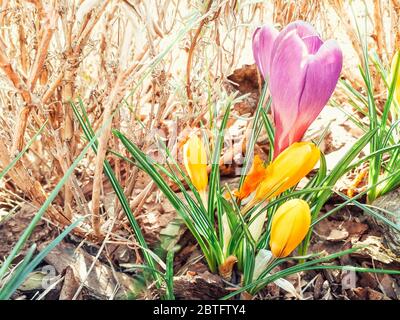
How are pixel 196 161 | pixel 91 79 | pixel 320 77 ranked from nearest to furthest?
pixel 320 77, pixel 196 161, pixel 91 79

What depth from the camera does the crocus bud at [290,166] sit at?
903 mm

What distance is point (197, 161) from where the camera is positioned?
1001 millimetres

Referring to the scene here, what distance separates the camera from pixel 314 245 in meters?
1.20

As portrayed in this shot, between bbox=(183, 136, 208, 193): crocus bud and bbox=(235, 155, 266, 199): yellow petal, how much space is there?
0.08m

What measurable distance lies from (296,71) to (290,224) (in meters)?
0.24

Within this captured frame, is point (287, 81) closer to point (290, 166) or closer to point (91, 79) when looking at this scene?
point (290, 166)

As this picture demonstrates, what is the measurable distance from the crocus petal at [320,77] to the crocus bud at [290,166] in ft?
0.19

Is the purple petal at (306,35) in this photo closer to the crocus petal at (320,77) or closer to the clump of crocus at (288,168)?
the crocus petal at (320,77)

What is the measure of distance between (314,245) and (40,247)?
58 cm

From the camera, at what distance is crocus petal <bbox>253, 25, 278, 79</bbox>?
2.97ft

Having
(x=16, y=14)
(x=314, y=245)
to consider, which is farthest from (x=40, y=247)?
(x=314, y=245)

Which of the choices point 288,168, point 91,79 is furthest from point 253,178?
point 91,79

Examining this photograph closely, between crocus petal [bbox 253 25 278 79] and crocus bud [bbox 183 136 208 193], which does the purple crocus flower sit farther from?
crocus bud [bbox 183 136 208 193]

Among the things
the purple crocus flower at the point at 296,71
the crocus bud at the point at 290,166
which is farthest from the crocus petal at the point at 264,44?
the crocus bud at the point at 290,166
